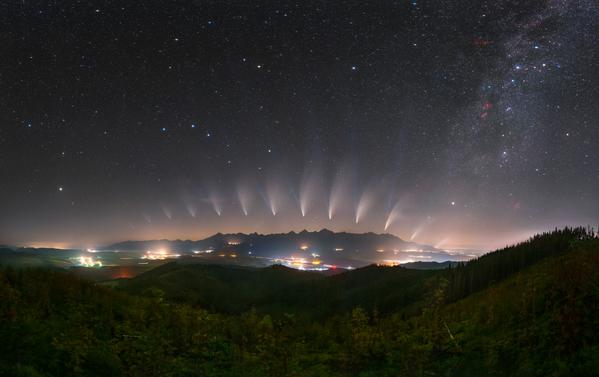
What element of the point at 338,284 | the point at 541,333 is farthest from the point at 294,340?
the point at 338,284

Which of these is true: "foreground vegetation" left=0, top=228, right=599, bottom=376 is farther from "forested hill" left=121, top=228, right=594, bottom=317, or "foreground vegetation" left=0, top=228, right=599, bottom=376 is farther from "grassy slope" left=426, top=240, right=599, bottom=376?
"forested hill" left=121, top=228, right=594, bottom=317

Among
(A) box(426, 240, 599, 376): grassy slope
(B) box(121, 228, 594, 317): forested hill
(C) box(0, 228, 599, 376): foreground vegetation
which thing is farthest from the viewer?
(B) box(121, 228, 594, 317): forested hill

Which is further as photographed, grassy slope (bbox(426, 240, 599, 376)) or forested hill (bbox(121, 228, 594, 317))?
forested hill (bbox(121, 228, 594, 317))

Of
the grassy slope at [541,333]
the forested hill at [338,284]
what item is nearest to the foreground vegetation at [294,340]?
the grassy slope at [541,333]

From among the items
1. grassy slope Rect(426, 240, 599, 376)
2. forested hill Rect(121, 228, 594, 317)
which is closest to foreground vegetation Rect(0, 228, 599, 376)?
grassy slope Rect(426, 240, 599, 376)

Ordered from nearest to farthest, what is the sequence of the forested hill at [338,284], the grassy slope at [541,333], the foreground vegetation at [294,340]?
the grassy slope at [541,333], the foreground vegetation at [294,340], the forested hill at [338,284]

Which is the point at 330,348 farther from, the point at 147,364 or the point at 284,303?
the point at 284,303

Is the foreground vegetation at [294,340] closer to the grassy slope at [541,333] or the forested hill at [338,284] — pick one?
the grassy slope at [541,333]

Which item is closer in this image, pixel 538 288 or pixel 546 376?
pixel 546 376

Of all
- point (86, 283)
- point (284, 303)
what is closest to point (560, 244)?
point (86, 283)

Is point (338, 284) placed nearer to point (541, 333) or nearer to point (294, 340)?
point (294, 340)

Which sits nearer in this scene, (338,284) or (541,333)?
(541,333)
